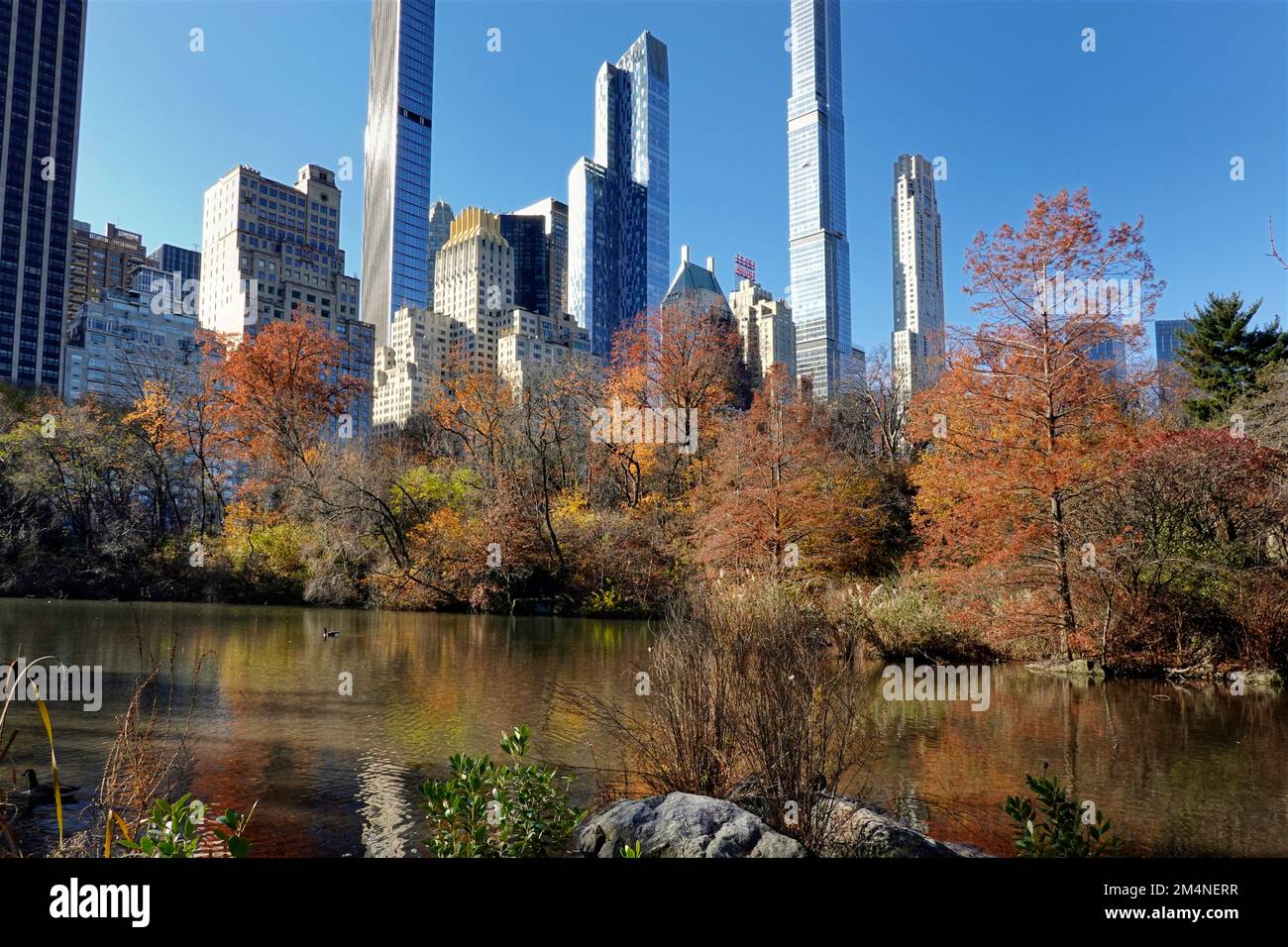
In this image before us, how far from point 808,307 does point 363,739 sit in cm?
13663

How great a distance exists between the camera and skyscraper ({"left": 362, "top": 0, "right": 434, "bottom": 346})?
87.8ft

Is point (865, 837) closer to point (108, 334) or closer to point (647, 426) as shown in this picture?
point (647, 426)

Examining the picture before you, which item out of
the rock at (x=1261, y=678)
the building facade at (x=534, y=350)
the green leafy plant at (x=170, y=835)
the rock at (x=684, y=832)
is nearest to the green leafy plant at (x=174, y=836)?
the green leafy plant at (x=170, y=835)

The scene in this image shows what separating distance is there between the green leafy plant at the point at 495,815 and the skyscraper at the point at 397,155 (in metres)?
16.6

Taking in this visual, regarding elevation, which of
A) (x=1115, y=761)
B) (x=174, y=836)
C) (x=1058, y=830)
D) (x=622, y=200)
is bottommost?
(x=1115, y=761)

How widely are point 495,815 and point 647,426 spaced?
24.5m

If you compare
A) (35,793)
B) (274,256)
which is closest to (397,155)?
(274,256)

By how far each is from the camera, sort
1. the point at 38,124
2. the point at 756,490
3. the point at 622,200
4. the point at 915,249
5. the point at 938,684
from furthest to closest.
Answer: the point at 622,200, the point at 915,249, the point at 756,490, the point at 38,124, the point at 938,684

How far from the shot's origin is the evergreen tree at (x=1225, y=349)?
2602 cm

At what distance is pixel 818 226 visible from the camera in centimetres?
14325

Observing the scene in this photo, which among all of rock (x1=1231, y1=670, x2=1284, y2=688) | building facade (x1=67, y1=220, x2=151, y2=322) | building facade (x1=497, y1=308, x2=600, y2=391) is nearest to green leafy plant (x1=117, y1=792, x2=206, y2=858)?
rock (x1=1231, y1=670, x2=1284, y2=688)

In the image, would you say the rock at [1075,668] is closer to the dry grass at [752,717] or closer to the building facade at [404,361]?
the dry grass at [752,717]

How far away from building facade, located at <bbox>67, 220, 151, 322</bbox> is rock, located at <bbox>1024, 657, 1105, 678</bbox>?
4513cm

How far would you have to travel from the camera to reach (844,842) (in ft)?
14.0
